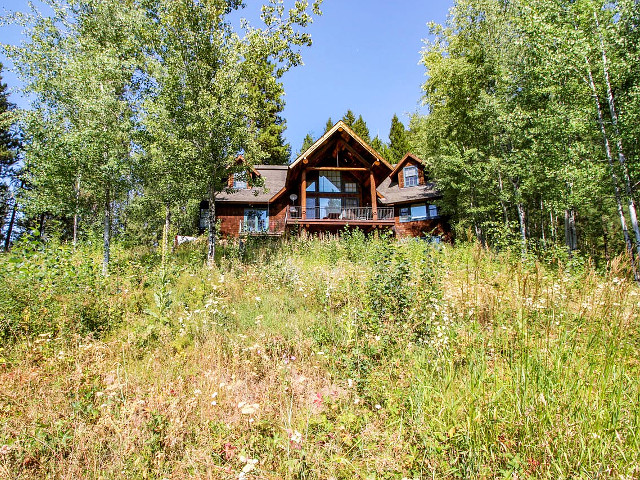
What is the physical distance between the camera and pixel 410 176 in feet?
85.8

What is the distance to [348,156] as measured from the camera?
880 inches

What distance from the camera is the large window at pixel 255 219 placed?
74.6 ft

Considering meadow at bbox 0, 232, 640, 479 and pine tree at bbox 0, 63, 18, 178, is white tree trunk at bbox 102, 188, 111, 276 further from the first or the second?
pine tree at bbox 0, 63, 18, 178

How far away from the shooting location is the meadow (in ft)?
7.09

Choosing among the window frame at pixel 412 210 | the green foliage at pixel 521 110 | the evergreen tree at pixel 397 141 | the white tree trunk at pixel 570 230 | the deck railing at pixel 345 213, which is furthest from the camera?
the evergreen tree at pixel 397 141

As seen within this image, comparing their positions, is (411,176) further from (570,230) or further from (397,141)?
(397,141)

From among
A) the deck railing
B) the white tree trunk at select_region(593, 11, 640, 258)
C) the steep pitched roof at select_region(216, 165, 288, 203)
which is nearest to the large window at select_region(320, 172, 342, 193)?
the deck railing

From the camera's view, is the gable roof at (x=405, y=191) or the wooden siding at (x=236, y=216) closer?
the wooden siding at (x=236, y=216)

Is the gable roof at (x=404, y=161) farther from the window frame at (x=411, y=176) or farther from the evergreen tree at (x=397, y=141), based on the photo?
the evergreen tree at (x=397, y=141)

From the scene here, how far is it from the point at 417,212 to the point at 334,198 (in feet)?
24.8

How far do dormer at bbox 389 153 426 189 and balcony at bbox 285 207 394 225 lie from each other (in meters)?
5.26

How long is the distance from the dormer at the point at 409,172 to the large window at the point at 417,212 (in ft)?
6.98

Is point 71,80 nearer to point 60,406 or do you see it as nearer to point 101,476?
point 60,406

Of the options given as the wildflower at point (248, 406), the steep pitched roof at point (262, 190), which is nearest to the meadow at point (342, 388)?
the wildflower at point (248, 406)
